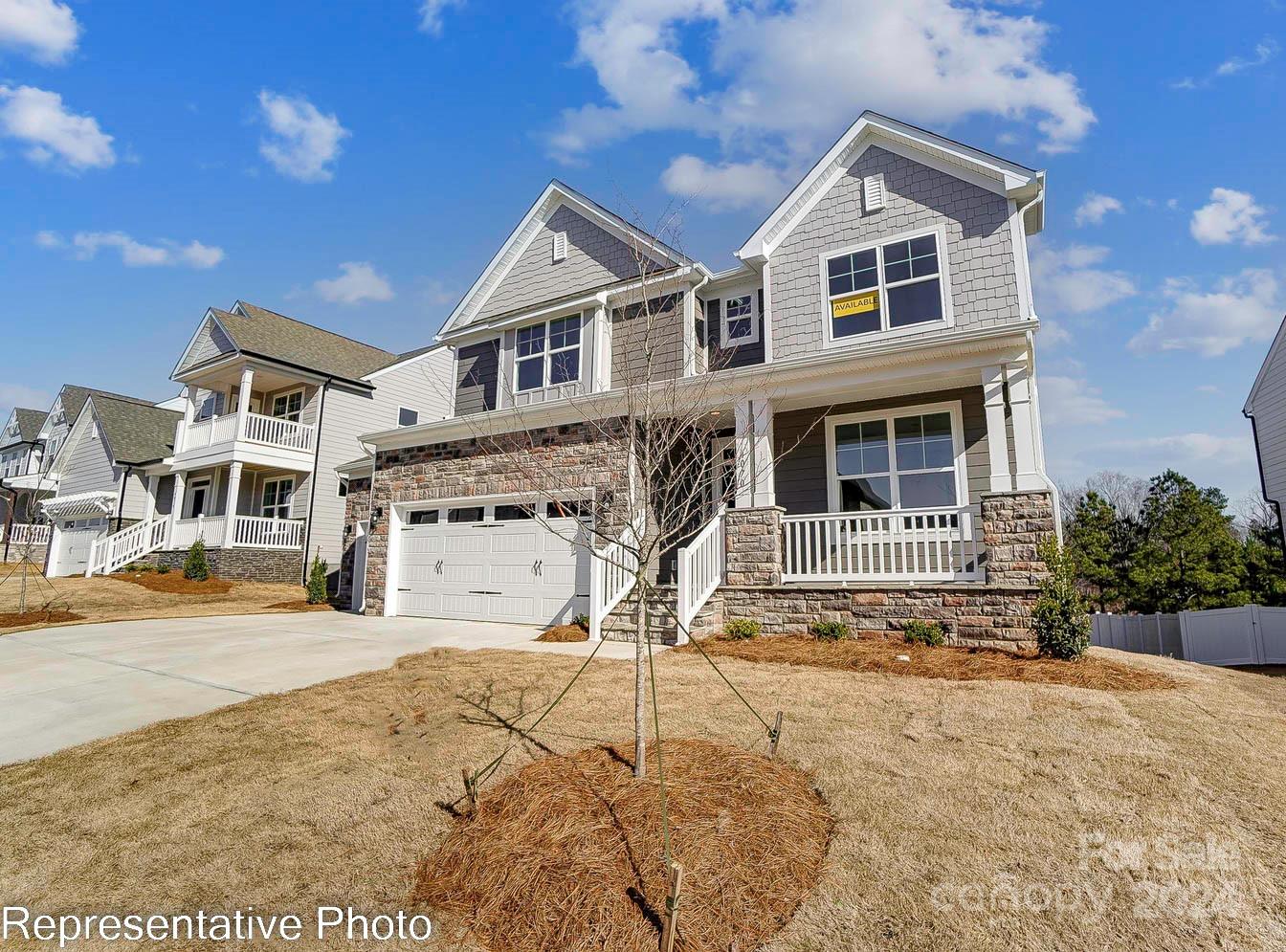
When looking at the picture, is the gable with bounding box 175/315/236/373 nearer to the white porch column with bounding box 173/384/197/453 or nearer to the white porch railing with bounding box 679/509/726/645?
the white porch column with bounding box 173/384/197/453

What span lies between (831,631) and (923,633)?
1169mm

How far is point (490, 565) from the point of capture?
11422mm

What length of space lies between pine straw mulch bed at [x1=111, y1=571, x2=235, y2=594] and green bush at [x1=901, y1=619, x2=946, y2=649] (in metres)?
16.0

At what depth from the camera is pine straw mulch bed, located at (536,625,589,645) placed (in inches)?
363

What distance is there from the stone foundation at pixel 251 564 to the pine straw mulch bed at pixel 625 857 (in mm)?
17609

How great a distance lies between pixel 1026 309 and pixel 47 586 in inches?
902

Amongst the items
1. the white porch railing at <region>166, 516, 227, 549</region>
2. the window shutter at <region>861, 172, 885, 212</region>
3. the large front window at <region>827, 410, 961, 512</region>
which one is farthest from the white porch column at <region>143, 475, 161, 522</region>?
the window shutter at <region>861, 172, 885, 212</region>

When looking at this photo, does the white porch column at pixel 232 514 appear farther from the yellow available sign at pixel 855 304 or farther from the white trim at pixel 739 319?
the yellow available sign at pixel 855 304

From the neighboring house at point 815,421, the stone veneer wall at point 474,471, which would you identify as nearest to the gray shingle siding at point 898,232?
the neighboring house at point 815,421

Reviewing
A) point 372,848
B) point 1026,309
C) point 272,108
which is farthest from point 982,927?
point 272,108

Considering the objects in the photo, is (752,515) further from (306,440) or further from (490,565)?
(306,440)

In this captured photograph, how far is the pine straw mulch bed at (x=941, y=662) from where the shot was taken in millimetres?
6180

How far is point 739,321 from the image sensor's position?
12.8 m

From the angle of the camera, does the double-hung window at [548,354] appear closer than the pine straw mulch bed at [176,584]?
Yes
